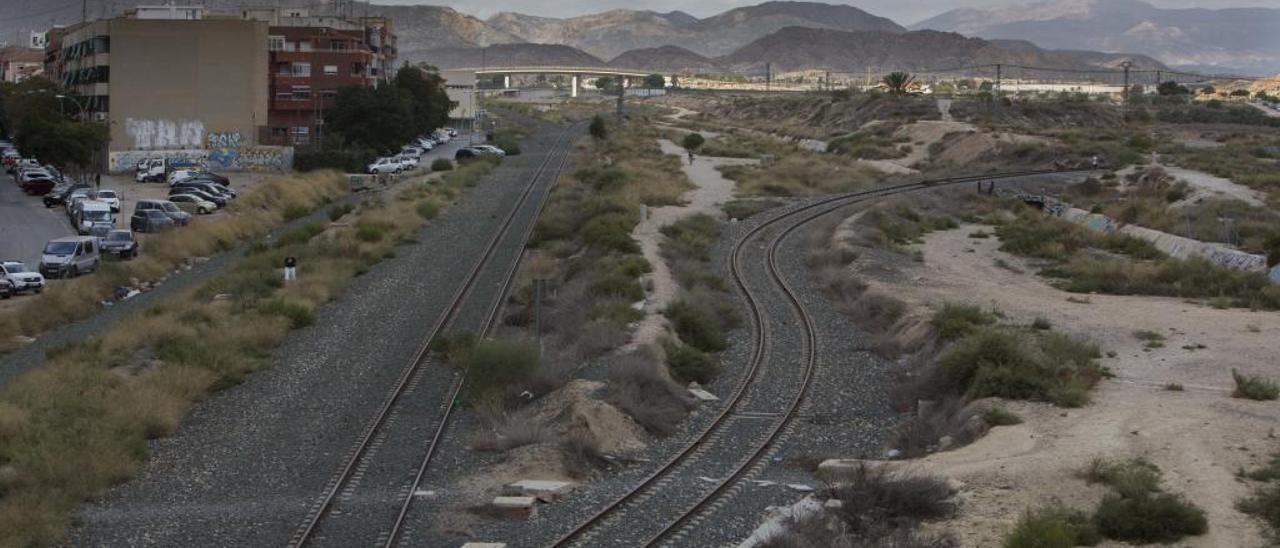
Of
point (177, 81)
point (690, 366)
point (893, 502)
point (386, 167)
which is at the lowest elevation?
point (690, 366)

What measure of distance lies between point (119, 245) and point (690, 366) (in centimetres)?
2591

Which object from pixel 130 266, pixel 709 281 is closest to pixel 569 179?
pixel 130 266

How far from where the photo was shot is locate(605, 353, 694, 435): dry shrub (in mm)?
18297

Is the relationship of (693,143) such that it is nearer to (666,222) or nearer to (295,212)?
(295,212)

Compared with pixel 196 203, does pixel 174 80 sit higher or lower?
higher

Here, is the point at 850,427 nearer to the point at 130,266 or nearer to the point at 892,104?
the point at 130,266

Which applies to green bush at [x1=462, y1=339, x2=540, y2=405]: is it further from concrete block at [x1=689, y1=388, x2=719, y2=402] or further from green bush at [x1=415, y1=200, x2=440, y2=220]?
green bush at [x1=415, y1=200, x2=440, y2=220]

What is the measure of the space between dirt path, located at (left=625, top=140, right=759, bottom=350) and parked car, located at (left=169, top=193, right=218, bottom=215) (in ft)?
60.7

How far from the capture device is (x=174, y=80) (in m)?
77.4

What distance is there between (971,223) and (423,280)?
23.7 metres

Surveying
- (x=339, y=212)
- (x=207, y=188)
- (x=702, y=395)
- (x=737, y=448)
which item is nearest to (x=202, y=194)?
(x=207, y=188)

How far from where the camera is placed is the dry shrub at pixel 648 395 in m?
18.3

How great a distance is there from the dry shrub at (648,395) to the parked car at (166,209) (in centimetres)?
3286

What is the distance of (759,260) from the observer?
36.6 m
